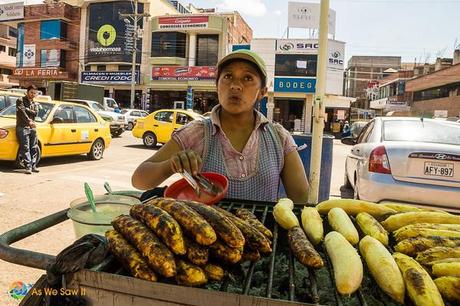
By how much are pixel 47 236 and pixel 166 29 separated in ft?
102

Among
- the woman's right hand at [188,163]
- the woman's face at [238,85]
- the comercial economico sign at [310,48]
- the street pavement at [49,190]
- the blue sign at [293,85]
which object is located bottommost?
the street pavement at [49,190]

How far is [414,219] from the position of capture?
1.52m

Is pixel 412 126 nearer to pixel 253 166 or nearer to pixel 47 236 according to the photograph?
pixel 253 166

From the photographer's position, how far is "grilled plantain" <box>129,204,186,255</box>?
41.0 inches

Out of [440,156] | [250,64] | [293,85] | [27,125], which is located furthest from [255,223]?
[293,85]

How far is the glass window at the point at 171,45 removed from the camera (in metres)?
33.0

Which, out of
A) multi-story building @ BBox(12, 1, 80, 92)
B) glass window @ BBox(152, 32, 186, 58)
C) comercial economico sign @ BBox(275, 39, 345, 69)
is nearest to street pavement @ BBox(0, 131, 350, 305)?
comercial economico sign @ BBox(275, 39, 345, 69)

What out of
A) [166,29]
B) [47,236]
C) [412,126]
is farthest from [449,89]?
[47,236]

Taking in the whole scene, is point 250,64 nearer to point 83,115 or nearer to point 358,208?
point 358,208

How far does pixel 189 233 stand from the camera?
Result: 111cm

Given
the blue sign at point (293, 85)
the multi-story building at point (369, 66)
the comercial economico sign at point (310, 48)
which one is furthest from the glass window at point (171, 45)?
the multi-story building at point (369, 66)

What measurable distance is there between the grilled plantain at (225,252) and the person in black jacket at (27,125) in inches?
325

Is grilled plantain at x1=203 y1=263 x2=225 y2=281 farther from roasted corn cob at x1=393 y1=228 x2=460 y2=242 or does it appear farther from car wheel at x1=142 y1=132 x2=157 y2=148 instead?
car wheel at x1=142 y1=132 x2=157 y2=148

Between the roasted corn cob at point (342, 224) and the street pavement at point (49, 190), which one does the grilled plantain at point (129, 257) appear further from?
the street pavement at point (49, 190)
